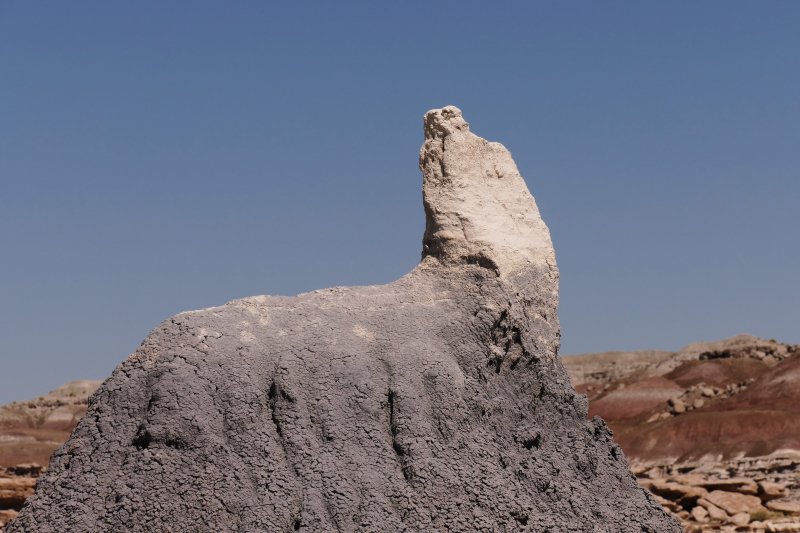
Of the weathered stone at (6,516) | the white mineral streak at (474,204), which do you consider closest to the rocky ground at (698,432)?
the weathered stone at (6,516)

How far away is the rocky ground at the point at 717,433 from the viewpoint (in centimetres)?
2134

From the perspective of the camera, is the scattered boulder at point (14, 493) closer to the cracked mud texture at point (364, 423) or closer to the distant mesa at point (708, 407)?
the cracked mud texture at point (364, 423)

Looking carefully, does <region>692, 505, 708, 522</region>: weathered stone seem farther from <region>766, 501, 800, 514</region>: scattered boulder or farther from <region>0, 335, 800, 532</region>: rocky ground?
<region>766, 501, 800, 514</region>: scattered boulder

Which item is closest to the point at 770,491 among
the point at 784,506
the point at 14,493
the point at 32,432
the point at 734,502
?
the point at 784,506

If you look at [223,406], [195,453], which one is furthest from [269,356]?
[195,453]

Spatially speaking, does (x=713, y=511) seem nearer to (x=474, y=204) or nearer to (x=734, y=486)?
(x=734, y=486)

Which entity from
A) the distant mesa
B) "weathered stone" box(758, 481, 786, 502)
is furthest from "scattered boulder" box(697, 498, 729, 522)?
the distant mesa

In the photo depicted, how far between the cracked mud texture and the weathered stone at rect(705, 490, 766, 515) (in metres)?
13.6

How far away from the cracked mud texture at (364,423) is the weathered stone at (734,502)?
536 inches

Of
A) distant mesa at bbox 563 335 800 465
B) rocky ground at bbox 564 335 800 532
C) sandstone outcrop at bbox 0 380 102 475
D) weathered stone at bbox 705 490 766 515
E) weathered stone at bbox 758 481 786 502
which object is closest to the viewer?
weathered stone at bbox 705 490 766 515

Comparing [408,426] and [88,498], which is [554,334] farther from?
[88,498]

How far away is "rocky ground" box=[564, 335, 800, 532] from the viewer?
2134 cm

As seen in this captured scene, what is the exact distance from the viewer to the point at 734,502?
70.3ft

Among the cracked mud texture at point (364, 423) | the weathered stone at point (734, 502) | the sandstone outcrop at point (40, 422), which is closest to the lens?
the cracked mud texture at point (364, 423)
